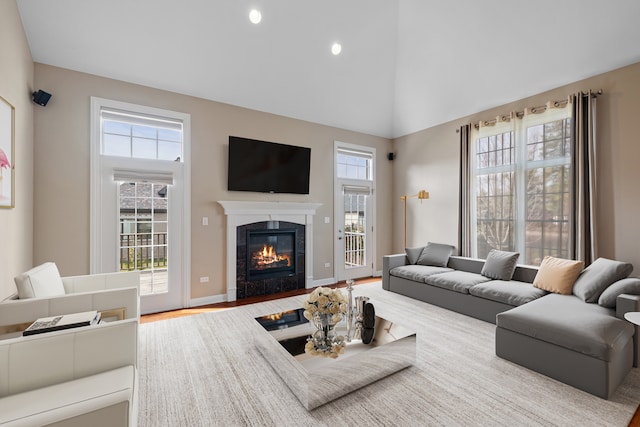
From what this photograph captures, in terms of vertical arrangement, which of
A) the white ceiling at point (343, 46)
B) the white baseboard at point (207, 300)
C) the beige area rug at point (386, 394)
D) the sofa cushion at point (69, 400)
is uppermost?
the white ceiling at point (343, 46)

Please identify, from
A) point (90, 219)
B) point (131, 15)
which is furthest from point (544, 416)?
point (131, 15)

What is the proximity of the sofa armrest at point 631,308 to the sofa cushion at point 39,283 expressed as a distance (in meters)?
4.68

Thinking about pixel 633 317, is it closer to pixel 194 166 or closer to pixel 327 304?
pixel 327 304

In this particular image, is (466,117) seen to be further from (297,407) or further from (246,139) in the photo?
(297,407)

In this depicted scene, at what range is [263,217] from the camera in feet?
15.3

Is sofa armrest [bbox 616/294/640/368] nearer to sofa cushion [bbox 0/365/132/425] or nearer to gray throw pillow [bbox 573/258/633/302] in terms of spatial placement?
gray throw pillow [bbox 573/258/633/302]

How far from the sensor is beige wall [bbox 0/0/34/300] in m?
2.41

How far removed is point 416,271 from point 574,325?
88.3 inches

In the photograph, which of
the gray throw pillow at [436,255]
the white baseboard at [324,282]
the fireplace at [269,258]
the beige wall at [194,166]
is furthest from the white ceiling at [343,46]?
the white baseboard at [324,282]

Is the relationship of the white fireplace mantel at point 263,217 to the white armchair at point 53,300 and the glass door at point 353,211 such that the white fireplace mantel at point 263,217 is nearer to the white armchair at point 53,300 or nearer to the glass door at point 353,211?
the glass door at point 353,211

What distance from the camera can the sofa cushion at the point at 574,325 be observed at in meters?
2.11

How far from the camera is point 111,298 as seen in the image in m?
2.36

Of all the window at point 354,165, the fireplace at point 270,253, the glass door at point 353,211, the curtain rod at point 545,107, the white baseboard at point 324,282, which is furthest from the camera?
the window at point 354,165

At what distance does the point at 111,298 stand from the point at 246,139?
9.52ft
